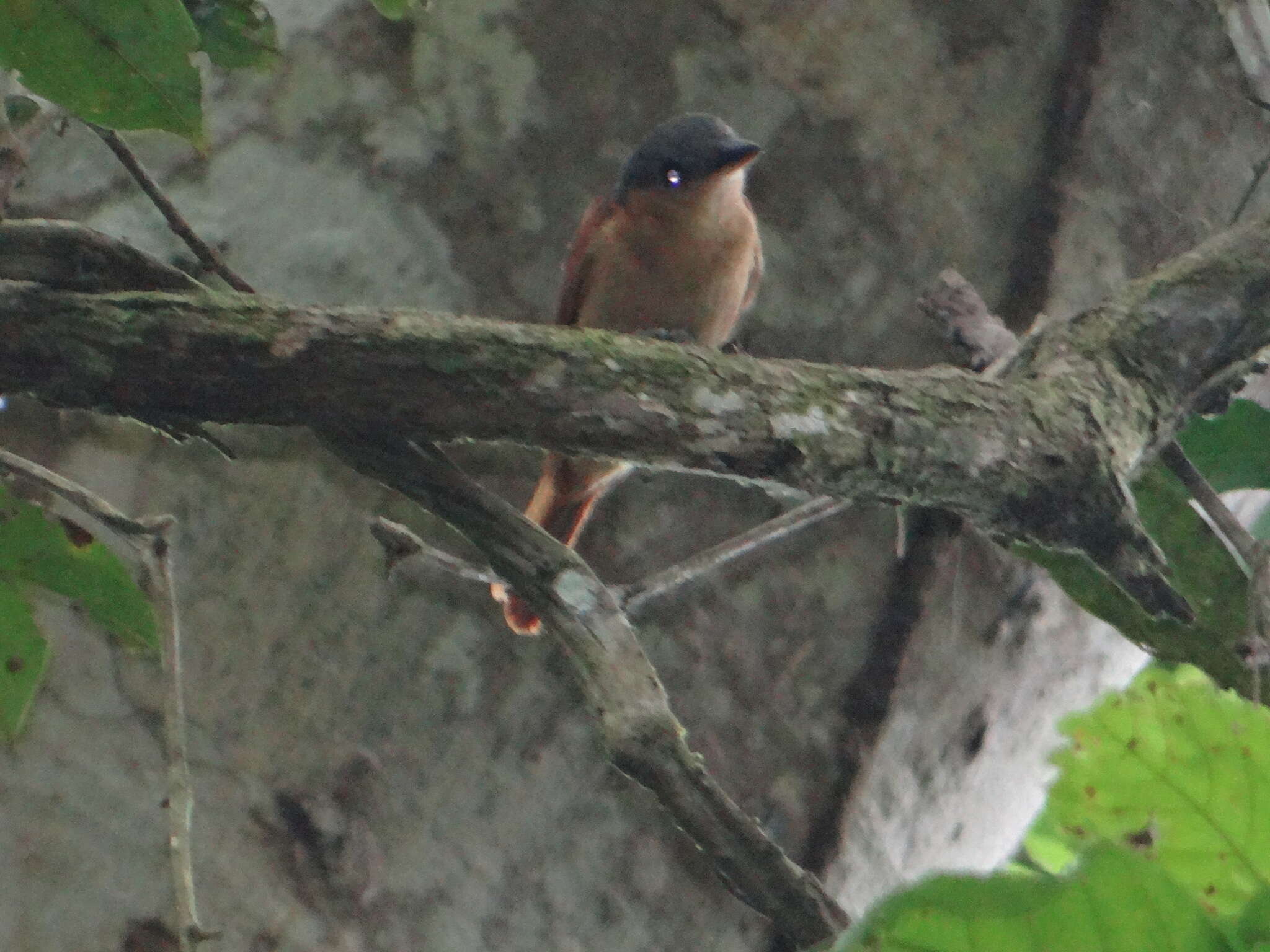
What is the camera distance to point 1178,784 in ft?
4.70

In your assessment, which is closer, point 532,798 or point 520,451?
point 532,798

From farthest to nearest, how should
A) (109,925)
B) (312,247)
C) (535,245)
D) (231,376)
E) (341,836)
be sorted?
(535,245) → (312,247) → (341,836) → (109,925) → (231,376)

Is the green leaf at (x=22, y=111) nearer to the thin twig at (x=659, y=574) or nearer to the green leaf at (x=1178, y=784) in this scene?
the thin twig at (x=659, y=574)

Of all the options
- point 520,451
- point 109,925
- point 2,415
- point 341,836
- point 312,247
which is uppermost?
point 312,247

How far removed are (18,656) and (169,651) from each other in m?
0.33

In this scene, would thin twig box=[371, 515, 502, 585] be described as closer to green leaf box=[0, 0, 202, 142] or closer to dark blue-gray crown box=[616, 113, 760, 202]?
green leaf box=[0, 0, 202, 142]

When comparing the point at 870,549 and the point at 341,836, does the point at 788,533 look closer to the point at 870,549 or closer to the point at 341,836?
the point at 870,549

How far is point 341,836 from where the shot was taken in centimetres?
178

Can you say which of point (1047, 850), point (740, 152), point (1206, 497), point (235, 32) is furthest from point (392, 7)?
point (1047, 850)

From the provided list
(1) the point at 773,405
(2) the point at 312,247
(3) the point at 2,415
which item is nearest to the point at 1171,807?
(1) the point at 773,405

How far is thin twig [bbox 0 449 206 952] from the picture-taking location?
1.24m

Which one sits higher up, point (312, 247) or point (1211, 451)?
point (1211, 451)

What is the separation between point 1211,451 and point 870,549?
1.81ft

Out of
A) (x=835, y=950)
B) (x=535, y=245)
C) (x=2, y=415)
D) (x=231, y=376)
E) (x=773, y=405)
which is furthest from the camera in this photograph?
(x=535, y=245)
